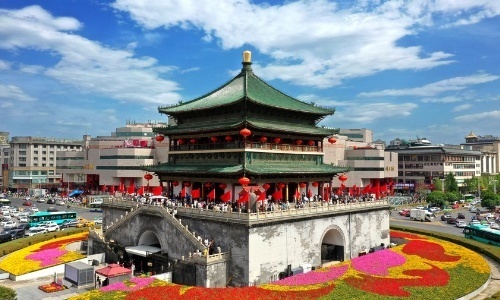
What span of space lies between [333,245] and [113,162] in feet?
245

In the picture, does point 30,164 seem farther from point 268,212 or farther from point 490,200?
point 490,200

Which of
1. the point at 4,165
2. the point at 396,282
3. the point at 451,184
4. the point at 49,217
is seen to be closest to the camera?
the point at 396,282

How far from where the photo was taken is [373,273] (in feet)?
119

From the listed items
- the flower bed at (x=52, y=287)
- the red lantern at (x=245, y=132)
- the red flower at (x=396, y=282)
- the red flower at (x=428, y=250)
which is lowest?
the flower bed at (x=52, y=287)

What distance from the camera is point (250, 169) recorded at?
130ft

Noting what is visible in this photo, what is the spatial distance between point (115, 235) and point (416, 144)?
119543 mm

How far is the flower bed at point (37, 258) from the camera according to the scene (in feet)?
135

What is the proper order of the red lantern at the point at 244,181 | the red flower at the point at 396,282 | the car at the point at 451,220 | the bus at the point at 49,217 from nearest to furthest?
the red flower at the point at 396,282
the red lantern at the point at 244,181
the bus at the point at 49,217
the car at the point at 451,220

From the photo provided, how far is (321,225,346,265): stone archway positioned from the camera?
4516cm

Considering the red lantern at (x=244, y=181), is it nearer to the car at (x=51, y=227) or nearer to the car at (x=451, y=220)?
the car at (x=51, y=227)

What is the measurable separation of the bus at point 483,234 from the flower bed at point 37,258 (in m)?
51.9

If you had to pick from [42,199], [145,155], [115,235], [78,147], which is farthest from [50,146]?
[115,235]

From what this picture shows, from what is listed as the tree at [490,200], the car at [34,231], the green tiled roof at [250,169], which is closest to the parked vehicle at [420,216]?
the tree at [490,200]

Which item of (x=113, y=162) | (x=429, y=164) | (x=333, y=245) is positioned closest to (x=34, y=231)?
(x=113, y=162)
